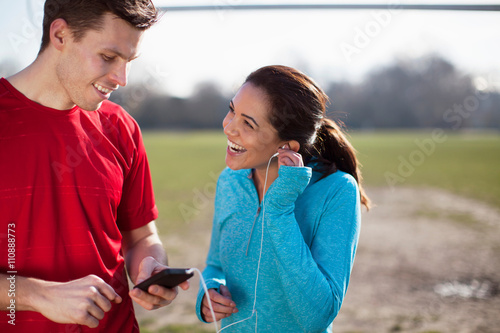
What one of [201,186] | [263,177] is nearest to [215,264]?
[263,177]

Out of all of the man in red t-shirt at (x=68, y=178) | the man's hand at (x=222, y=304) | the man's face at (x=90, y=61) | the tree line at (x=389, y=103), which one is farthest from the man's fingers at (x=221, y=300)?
the tree line at (x=389, y=103)

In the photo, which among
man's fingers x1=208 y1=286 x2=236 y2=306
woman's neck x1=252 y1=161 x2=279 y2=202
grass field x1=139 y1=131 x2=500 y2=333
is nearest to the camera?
man's fingers x1=208 y1=286 x2=236 y2=306

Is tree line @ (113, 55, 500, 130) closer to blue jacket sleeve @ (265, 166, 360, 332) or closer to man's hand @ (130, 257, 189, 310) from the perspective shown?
blue jacket sleeve @ (265, 166, 360, 332)

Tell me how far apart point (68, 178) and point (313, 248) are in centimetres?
117

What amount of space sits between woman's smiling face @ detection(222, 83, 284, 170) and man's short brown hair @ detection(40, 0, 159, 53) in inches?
25.1

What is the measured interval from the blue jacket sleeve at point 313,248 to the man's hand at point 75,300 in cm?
73

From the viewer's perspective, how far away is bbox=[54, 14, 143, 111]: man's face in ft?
5.88

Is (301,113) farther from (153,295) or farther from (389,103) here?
(389,103)

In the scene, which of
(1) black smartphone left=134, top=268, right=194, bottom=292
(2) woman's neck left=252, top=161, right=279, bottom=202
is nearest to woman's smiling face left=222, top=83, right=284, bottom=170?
(2) woman's neck left=252, top=161, right=279, bottom=202

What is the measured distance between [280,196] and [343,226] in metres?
0.35

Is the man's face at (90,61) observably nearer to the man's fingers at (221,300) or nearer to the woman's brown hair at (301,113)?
the woman's brown hair at (301,113)

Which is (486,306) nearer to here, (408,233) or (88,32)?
(408,233)

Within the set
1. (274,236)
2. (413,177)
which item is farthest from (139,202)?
(413,177)

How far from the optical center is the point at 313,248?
1997 millimetres
